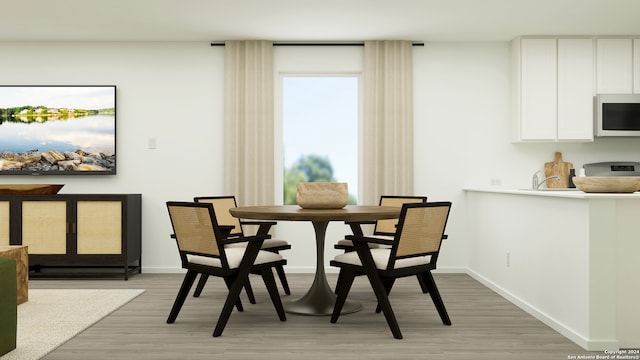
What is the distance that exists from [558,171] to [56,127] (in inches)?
213

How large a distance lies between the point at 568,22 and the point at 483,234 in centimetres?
217

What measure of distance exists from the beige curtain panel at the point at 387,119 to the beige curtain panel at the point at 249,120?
1029 mm

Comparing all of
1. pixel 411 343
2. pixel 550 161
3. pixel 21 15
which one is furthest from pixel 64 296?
pixel 550 161

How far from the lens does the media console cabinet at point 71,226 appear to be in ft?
18.6

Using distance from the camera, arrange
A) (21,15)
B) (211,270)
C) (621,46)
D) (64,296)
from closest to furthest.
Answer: (211,270) < (64,296) < (21,15) < (621,46)

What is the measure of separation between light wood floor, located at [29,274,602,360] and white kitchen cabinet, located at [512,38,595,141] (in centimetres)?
213

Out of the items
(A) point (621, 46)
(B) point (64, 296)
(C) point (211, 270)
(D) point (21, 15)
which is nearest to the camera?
(C) point (211, 270)

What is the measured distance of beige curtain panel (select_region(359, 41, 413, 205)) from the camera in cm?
609

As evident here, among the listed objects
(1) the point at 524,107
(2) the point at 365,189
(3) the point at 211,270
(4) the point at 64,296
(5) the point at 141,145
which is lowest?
(4) the point at 64,296

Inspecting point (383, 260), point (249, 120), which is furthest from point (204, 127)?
point (383, 260)

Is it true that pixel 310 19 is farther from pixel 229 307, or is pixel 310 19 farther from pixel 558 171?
pixel 558 171

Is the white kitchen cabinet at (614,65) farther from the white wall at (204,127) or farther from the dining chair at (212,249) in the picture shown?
the dining chair at (212,249)

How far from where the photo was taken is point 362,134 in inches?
244

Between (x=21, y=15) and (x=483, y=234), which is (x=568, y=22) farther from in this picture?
(x=21, y=15)
